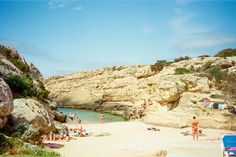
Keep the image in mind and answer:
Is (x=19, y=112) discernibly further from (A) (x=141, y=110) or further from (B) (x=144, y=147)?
(A) (x=141, y=110)

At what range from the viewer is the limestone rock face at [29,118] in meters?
17.2

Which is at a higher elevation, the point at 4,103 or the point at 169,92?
the point at 169,92

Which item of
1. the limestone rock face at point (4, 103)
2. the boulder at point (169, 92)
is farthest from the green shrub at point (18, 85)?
the boulder at point (169, 92)

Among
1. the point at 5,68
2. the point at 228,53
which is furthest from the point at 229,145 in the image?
the point at 228,53

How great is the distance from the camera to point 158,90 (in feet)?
122

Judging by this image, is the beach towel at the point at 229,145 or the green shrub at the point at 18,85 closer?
the beach towel at the point at 229,145

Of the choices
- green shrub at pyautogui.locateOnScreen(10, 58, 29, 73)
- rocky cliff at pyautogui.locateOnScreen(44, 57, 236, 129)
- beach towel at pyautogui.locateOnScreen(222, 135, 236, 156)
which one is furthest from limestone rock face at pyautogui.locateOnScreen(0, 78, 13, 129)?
rocky cliff at pyautogui.locateOnScreen(44, 57, 236, 129)

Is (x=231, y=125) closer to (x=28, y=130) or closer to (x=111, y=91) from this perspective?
(x=28, y=130)

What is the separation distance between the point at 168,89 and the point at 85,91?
36.9 m

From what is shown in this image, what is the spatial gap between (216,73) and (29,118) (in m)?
27.0

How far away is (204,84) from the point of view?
3622 cm

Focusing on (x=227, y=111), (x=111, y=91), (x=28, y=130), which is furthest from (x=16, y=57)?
(x=111, y=91)

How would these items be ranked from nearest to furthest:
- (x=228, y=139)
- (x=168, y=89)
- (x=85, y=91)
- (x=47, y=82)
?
(x=228, y=139) → (x=168, y=89) → (x=85, y=91) → (x=47, y=82)

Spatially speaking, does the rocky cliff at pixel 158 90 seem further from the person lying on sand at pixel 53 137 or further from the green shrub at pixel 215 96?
the person lying on sand at pixel 53 137
